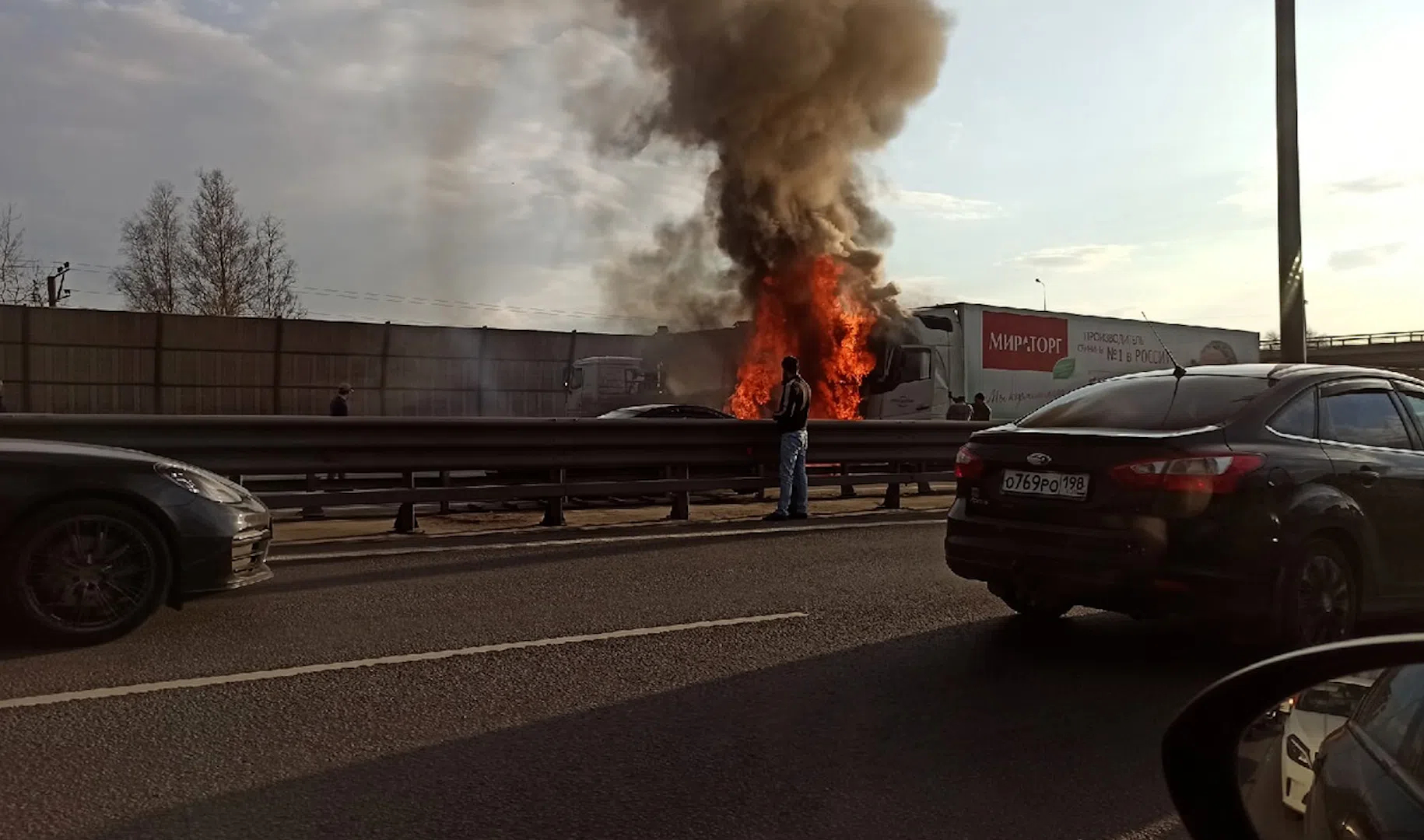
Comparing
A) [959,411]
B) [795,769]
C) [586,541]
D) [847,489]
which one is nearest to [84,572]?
[795,769]

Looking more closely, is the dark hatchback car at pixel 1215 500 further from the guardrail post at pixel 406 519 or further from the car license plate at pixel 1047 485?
the guardrail post at pixel 406 519

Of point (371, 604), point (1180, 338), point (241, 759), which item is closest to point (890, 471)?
point (371, 604)

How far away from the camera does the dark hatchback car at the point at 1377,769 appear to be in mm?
1469

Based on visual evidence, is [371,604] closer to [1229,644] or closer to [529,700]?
[529,700]

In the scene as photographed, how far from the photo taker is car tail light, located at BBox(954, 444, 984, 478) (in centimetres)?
570

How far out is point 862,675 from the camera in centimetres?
500

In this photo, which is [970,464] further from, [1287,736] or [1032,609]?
[1287,736]

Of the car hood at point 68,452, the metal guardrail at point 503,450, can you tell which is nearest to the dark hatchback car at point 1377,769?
the car hood at point 68,452

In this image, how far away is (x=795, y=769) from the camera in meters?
3.77

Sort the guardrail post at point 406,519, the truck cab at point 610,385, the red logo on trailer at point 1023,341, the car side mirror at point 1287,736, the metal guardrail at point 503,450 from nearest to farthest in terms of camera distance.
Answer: the car side mirror at point 1287,736
the metal guardrail at point 503,450
the guardrail post at point 406,519
the red logo on trailer at point 1023,341
the truck cab at point 610,385

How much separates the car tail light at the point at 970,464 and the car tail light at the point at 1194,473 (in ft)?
3.06

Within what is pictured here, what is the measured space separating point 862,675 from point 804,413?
6.76 metres

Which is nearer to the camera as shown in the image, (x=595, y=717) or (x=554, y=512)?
(x=595, y=717)

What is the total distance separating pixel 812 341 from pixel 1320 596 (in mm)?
16107
